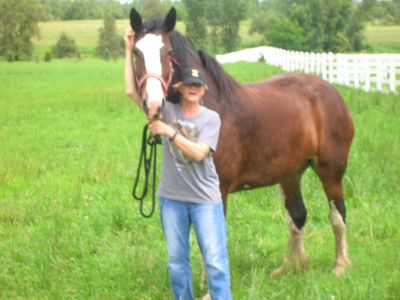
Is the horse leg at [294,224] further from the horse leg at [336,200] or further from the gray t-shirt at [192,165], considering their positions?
the gray t-shirt at [192,165]

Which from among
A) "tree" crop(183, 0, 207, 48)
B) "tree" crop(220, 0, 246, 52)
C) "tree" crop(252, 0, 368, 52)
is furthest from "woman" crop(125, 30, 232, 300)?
"tree" crop(220, 0, 246, 52)

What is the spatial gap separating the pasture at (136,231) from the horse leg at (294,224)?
0.12m

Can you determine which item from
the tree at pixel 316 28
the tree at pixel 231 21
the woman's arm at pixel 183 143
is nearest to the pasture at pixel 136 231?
the woman's arm at pixel 183 143

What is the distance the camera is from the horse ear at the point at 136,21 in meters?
4.30

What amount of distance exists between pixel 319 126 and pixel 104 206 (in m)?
2.98

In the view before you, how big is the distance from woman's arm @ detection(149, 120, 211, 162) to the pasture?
1269 millimetres

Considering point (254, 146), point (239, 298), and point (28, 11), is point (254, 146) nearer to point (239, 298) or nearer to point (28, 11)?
point (239, 298)

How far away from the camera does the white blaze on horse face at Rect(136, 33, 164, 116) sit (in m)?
3.92

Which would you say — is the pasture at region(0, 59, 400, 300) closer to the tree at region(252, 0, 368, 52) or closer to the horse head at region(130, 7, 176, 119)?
the horse head at region(130, 7, 176, 119)

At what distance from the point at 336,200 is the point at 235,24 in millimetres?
74479

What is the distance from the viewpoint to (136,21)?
433 centimetres

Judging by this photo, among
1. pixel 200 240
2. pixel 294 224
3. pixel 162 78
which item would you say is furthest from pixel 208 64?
pixel 294 224

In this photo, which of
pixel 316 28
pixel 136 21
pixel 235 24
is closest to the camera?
pixel 136 21

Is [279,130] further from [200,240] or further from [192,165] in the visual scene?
[200,240]
